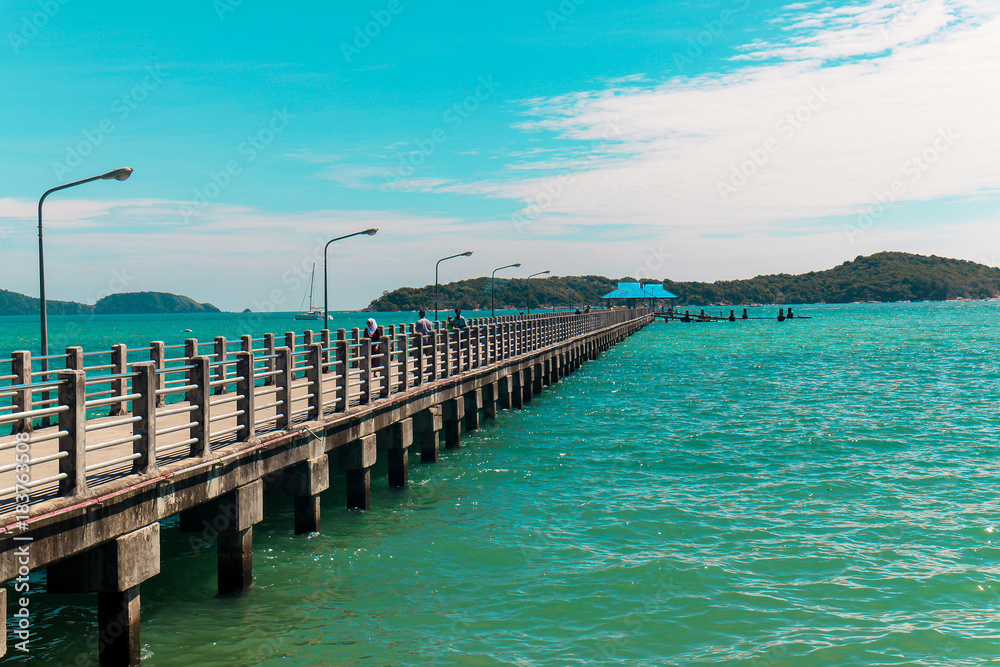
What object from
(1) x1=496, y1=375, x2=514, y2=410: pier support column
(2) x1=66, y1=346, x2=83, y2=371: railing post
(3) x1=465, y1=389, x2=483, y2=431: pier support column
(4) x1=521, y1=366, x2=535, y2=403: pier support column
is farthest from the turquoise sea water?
(4) x1=521, y1=366, x2=535, y2=403: pier support column

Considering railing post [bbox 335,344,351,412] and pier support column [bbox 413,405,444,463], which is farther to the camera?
pier support column [bbox 413,405,444,463]

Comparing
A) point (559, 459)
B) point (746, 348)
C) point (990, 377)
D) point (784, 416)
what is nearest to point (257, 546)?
point (559, 459)

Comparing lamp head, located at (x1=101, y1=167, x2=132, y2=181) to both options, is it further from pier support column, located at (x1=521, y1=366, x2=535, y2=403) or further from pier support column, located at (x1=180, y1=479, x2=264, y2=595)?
pier support column, located at (x1=521, y1=366, x2=535, y2=403)

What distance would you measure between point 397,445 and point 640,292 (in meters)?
135

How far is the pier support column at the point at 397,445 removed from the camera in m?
16.9

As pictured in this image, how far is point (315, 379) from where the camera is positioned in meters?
12.8

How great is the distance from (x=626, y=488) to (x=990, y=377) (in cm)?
3510

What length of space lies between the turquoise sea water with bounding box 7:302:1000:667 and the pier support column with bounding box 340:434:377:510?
0.34m

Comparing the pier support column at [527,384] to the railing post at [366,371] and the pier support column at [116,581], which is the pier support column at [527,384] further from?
the pier support column at [116,581]

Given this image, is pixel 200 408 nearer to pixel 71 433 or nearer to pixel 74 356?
pixel 71 433

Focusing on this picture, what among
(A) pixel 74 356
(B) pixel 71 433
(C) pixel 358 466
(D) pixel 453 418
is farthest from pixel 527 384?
(B) pixel 71 433

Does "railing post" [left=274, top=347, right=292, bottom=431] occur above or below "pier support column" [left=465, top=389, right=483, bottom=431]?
above

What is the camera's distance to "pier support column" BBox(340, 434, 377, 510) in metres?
14.7

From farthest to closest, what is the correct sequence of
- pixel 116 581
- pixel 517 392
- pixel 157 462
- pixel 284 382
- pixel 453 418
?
pixel 517 392
pixel 453 418
pixel 284 382
pixel 157 462
pixel 116 581
